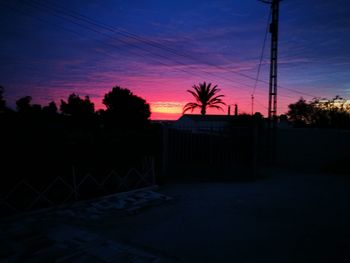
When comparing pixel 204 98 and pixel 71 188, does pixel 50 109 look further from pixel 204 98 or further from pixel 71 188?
pixel 204 98

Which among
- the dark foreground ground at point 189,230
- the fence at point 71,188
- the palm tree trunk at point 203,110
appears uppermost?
the palm tree trunk at point 203,110

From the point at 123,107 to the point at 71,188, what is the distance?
65.9 feet

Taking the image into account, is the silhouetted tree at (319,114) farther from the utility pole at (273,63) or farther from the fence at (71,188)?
the fence at (71,188)

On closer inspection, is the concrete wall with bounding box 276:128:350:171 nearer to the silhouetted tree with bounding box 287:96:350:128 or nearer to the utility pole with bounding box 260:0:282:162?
the utility pole with bounding box 260:0:282:162

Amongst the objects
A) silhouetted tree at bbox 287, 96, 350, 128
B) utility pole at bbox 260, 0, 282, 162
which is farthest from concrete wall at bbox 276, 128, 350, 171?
silhouetted tree at bbox 287, 96, 350, 128

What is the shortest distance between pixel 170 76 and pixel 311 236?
15.7 meters

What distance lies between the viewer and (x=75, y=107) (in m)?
22.3

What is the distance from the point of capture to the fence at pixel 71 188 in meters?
6.36

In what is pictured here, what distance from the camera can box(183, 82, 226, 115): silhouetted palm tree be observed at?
136 feet

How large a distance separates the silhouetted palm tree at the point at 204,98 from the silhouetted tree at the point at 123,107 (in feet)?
52.0

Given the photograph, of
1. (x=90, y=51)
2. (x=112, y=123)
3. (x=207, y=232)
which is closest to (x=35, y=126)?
(x=207, y=232)

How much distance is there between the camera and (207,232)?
17.4ft

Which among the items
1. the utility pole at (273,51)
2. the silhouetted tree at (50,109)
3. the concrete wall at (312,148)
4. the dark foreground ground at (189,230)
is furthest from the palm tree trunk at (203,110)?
the dark foreground ground at (189,230)

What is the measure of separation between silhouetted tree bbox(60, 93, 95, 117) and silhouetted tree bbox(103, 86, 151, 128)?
335 centimetres
